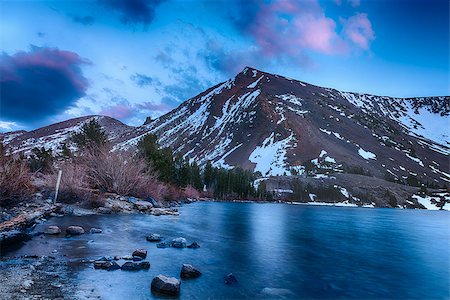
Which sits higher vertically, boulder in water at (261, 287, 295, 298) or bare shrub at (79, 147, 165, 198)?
bare shrub at (79, 147, 165, 198)

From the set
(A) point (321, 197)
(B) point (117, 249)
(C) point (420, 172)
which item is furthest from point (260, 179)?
(B) point (117, 249)

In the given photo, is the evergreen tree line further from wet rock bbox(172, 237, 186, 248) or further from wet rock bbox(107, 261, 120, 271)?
wet rock bbox(107, 261, 120, 271)

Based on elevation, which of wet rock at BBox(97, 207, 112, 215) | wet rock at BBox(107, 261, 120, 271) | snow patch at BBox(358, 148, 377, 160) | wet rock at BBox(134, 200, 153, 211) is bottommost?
wet rock at BBox(107, 261, 120, 271)

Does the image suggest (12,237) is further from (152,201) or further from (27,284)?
(152,201)

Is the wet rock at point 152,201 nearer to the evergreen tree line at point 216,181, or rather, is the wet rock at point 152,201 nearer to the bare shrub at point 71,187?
the bare shrub at point 71,187

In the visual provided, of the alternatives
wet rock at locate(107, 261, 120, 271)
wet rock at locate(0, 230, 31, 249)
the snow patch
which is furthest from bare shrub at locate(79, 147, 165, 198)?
the snow patch

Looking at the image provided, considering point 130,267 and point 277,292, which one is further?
point 130,267

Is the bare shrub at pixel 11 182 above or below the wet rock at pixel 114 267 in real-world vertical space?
above

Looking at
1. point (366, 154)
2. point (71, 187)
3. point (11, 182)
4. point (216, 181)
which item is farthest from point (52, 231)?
point (366, 154)

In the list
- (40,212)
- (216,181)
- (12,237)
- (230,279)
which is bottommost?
(230,279)

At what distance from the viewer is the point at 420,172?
7579 inches

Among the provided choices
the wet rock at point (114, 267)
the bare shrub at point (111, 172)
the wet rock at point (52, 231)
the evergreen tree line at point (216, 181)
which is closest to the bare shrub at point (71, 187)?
the bare shrub at point (111, 172)

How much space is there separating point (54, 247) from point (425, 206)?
153794 mm

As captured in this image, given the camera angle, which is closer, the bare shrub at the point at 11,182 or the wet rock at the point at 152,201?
the bare shrub at the point at 11,182
